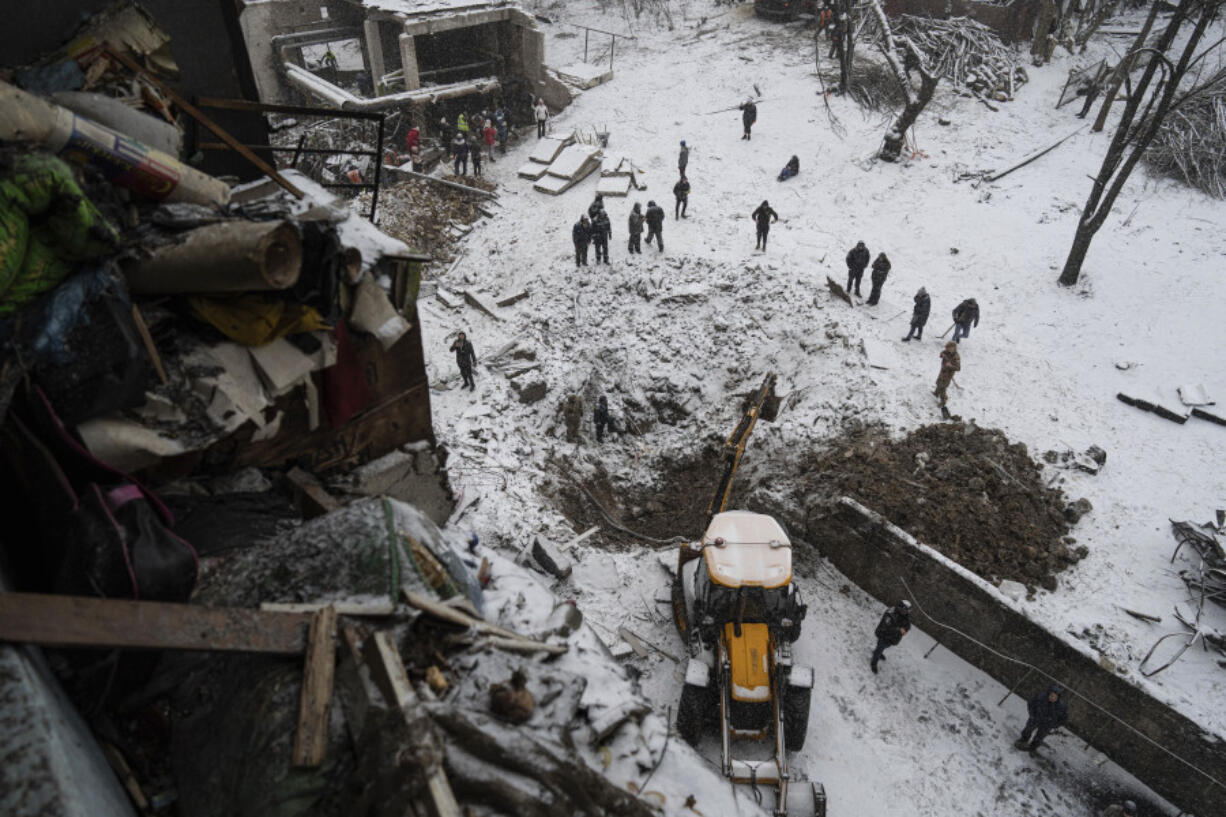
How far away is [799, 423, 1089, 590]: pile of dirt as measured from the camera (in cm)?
1037

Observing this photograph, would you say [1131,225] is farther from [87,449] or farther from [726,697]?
[87,449]

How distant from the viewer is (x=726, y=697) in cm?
838

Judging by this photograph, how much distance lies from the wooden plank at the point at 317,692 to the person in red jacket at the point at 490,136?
Answer: 21363 millimetres

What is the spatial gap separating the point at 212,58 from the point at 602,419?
348 inches

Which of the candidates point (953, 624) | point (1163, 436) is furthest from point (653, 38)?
point (953, 624)

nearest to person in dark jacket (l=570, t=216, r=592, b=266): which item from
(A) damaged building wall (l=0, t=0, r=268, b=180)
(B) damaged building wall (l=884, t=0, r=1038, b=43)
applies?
(A) damaged building wall (l=0, t=0, r=268, b=180)

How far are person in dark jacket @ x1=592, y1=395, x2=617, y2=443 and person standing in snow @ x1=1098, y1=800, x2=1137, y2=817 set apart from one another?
9712 millimetres

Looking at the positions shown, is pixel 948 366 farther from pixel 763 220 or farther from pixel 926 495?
pixel 763 220

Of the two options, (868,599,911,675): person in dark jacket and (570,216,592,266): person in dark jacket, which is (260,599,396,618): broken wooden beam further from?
(570,216,592,266): person in dark jacket

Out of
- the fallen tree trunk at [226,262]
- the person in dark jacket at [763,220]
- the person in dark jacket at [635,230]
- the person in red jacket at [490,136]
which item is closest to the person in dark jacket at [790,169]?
the person in dark jacket at [763,220]

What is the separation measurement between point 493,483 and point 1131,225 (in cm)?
1712

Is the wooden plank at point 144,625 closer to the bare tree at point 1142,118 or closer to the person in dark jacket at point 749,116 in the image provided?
the bare tree at point 1142,118

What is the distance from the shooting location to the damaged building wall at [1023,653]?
8.05 meters

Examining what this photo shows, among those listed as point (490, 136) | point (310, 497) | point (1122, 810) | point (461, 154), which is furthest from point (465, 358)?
point (1122, 810)
